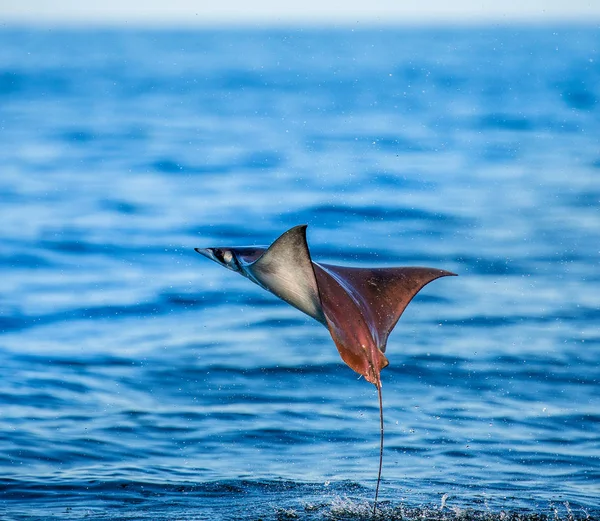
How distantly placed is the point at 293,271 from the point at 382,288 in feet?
2.88

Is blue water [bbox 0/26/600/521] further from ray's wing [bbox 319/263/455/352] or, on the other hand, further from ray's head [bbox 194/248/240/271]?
ray's head [bbox 194/248/240/271]

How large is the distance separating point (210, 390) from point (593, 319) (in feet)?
11.7

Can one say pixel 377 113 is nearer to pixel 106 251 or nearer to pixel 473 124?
pixel 473 124

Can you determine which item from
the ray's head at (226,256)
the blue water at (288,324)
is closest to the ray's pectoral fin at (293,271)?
the ray's head at (226,256)

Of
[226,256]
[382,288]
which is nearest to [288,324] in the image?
[382,288]

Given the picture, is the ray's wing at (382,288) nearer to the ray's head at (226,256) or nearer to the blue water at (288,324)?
the ray's head at (226,256)

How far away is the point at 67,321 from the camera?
835 centimetres

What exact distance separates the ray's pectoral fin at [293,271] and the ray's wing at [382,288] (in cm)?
43

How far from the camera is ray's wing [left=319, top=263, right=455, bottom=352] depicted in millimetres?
4559

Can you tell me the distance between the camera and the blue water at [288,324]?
17.5ft

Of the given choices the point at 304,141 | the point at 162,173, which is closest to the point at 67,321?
the point at 162,173

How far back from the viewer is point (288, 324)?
324 inches

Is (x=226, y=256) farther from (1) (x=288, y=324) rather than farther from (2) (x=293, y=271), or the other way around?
(1) (x=288, y=324)

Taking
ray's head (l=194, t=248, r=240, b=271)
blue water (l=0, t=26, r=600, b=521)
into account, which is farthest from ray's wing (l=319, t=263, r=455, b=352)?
blue water (l=0, t=26, r=600, b=521)
